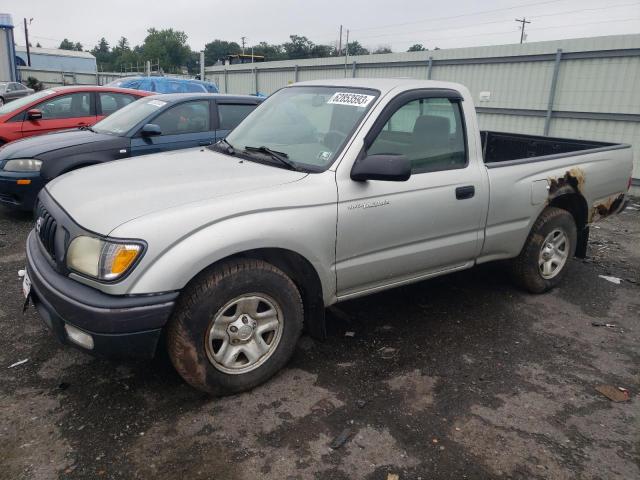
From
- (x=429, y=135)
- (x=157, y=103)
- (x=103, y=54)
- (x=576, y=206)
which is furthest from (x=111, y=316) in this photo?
(x=103, y=54)

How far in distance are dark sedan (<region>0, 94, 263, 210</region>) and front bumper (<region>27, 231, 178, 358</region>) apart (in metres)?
3.49

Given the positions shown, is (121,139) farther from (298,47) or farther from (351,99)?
(298,47)

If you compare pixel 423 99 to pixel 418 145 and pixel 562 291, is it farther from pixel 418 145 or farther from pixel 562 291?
pixel 562 291

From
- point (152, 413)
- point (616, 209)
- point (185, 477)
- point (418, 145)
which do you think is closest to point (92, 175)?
point (152, 413)

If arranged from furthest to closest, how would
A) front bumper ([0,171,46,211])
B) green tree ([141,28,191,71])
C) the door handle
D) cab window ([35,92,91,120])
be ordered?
1. green tree ([141,28,191,71])
2. cab window ([35,92,91,120])
3. front bumper ([0,171,46,211])
4. the door handle

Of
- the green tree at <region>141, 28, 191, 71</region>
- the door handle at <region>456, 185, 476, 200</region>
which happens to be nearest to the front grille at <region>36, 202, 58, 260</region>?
the door handle at <region>456, 185, 476, 200</region>

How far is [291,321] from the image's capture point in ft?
10.2

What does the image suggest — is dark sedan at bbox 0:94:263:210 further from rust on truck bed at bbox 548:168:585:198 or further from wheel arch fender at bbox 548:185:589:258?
wheel arch fender at bbox 548:185:589:258

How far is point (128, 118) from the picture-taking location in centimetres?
672

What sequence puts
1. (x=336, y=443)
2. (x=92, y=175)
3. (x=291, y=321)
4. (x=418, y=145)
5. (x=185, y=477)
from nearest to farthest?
(x=185, y=477), (x=336, y=443), (x=291, y=321), (x=92, y=175), (x=418, y=145)

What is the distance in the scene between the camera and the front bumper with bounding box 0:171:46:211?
6.02 m

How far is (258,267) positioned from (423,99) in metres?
1.81

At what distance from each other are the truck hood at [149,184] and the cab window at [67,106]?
535 centimetres

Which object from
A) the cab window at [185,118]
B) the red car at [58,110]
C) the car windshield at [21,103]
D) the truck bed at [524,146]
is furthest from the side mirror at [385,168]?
the car windshield at [21,103]
